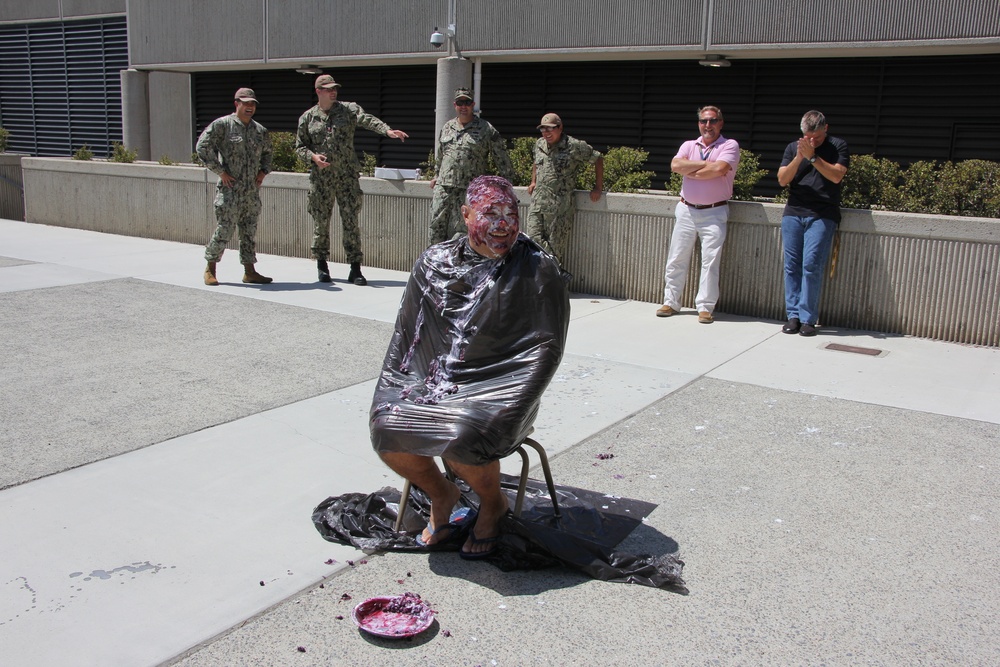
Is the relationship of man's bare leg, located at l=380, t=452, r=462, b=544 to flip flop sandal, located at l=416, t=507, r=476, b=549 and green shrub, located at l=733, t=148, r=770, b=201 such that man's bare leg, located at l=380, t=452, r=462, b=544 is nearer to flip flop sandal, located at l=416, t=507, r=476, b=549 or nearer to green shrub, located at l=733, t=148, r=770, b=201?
flip flop sandal, located at l=416, t=507, r=476, b=549

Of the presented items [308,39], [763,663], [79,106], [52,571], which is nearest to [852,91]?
[308,39]

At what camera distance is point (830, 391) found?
20.5 feet

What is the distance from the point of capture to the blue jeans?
25.4 ft

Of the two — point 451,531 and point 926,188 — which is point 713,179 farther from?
point 451,531

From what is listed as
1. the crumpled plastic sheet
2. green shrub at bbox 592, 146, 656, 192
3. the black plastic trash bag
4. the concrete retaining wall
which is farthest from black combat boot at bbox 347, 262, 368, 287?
the black plastic trash bag

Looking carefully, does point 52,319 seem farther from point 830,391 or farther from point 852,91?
point 852,91

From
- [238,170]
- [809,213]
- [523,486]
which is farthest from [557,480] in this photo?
[238,170]

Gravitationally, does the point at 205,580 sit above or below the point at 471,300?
below

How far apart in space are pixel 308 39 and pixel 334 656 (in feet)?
41.7

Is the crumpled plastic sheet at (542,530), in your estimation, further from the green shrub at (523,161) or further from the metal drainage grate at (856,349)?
the green shrub at (523,161)

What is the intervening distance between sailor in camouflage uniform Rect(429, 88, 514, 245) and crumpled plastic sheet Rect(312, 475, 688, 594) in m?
4.97

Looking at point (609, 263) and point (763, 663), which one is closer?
point (763, 663)

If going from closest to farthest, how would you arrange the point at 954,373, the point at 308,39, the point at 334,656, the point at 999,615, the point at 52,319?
the point at 334,656 < the point at 999,615 < the point at 954,373 < the point at 52,319 < the point at 308,39

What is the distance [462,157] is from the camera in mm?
9008
